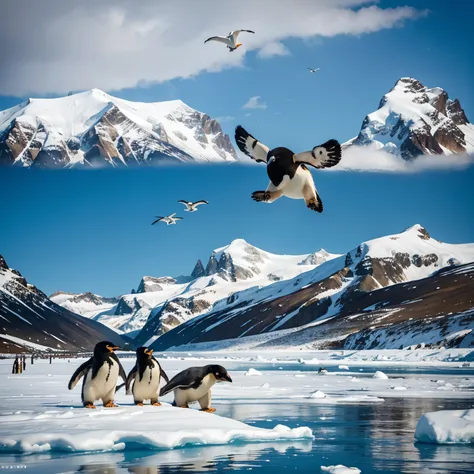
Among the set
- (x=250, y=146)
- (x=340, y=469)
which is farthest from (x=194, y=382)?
(x=250, y=146)

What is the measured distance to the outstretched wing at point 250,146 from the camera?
11.6m

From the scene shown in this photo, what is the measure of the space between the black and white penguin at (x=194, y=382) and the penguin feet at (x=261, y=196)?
18.0m

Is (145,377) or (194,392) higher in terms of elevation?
(145,377)

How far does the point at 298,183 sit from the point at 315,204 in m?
0.37

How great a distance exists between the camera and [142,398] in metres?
30.9

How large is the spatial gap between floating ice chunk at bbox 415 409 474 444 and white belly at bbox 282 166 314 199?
16.1 meters

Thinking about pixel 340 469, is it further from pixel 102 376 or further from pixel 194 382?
pixel 102 376

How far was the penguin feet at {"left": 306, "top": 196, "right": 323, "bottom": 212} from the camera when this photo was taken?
35.8 ft

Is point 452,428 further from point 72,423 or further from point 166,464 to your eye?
point 72,423

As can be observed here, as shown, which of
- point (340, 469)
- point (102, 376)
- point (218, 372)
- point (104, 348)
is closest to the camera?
point (340, 469)

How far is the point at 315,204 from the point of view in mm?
10969

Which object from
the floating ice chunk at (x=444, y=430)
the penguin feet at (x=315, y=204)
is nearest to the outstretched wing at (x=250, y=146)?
the penguin feet at (x=315, y=204)

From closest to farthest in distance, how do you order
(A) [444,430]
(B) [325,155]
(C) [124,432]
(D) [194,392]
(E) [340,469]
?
(B) [325,155] < (E) [340,469] < (C) [124,432] < (A) [444,430] < (D) [194,392]

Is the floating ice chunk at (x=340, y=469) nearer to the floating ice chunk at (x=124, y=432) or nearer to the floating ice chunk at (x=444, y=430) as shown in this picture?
the floating ice chunk at (x=124, y=432)
